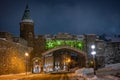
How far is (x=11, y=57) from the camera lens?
1572 inches

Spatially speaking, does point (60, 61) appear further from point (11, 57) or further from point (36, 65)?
point (11, 57)

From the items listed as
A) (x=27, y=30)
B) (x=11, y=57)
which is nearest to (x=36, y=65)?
(x=27, y=30)

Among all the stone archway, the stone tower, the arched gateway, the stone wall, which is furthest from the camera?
the arched gateway

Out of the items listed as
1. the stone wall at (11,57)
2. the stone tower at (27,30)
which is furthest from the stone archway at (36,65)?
the stone wall at (11,57)

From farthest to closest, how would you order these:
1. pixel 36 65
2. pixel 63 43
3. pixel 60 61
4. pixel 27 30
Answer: pixel 60 61
pixel 36 65
pixel 63 43
pixel 27 30

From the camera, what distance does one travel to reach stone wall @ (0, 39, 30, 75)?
36.1 meters

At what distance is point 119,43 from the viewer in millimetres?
62750

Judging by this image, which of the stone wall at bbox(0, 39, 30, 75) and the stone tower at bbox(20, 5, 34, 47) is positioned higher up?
the stone tower at bbox(20, 5, 34, 47)

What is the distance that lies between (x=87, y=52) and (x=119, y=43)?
8.64m

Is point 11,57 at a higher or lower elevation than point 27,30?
lower

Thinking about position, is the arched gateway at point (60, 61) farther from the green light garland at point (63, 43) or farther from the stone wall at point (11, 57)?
the stone wall at point (11, 57)

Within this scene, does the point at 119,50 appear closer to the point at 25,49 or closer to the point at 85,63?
the point at 85,63

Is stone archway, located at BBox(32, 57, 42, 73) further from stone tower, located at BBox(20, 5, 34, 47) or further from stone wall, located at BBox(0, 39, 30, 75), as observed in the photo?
stone wall, located at BBox(0, 39, 30, 75)

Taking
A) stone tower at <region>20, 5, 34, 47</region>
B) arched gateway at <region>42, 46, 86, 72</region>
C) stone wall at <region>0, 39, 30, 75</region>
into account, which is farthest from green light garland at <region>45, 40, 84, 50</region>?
arched gateway at <region>42, 46, 86, 72</region>
